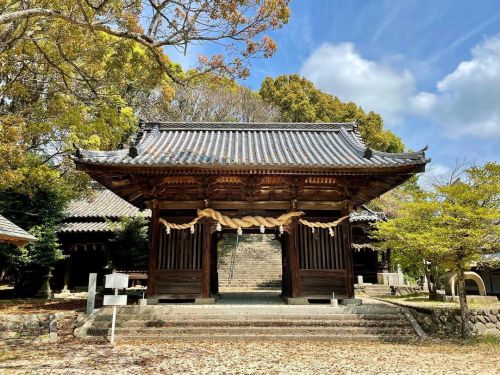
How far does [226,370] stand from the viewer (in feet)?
21.6

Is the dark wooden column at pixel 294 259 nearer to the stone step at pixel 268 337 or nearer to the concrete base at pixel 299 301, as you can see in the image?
the concrete base at pixel 299 301

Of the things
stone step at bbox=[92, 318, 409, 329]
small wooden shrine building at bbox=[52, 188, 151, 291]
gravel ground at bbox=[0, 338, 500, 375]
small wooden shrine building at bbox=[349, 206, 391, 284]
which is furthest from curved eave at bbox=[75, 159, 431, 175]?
small wooden shrine building at bbox=[349, 206, 391, 284]

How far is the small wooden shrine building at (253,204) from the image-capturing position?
10.9m

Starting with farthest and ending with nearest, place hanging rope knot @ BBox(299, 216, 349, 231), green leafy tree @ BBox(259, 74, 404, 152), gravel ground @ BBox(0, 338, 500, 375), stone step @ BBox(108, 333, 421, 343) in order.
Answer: green leafy tree @ BBox(259, 74, 404, 152) → hanging rope knot @ BBox(299, 216, 349, 231) → stone step @ BBox(108, 333, 421, 343) → gravel ground @ BBox(0, 338, 500, 375)

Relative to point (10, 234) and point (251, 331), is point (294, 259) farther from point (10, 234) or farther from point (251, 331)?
point (10, 234)

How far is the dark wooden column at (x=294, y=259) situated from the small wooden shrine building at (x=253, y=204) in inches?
1.2

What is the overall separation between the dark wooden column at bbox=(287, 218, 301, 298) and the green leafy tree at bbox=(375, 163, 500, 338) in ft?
10.5

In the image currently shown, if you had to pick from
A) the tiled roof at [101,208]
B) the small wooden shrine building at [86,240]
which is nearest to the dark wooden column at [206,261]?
the small wooden shrine building at [86,240]

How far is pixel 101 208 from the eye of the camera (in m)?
23.1

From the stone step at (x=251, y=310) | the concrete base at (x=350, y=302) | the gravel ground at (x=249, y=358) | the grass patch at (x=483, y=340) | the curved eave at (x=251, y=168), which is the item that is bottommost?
the grass patch at (x=483, y=340)

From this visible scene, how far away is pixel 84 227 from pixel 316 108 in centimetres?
3135

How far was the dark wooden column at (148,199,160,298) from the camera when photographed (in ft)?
36.6

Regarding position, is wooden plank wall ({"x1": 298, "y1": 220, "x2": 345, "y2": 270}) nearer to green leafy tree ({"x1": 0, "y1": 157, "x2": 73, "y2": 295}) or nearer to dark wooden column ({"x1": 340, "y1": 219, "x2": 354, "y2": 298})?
dark wooden column ({"x1": 340, "y1": 219, "x2": 354, "y2": 298})

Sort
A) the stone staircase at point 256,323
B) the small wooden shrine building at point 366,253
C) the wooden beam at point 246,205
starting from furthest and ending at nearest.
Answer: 1. the small wooden shrine building at point 366,253
2. the wooden beam at point 246,205
3. the stone staircase at point 256,323
